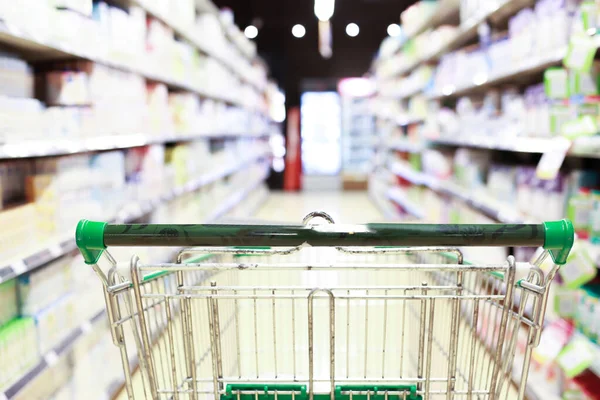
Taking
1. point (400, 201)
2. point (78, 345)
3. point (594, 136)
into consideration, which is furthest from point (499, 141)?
point (400, 201)

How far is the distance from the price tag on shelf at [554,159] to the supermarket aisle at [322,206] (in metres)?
5.44

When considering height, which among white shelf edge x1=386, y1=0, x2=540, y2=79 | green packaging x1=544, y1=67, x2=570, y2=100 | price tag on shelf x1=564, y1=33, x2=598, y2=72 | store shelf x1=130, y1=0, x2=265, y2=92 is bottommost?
green packaging x1=544, y1=67, x2=570, y2=100

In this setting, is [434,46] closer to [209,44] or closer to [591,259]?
[209,44]

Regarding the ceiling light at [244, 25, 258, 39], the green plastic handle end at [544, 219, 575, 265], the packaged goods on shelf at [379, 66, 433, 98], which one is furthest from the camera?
the ceiling light at [244, 25, 258, 39]

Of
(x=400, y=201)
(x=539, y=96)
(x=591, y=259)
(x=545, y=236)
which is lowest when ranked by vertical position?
(x=400, y=201)

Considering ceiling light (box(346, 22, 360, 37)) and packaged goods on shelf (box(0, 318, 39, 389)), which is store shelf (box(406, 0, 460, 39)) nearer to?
packaged goods on shelf (box(0, 318, 39, 389))

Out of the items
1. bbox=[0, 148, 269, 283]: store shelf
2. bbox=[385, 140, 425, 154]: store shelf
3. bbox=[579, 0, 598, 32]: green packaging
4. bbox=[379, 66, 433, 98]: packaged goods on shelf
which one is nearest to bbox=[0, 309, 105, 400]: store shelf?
bbox=[0, 148, 269, 283]: store shelf

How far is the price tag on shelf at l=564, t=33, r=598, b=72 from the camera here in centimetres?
198

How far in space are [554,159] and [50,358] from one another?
2.24m

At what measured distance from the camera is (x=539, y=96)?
272 centimetres

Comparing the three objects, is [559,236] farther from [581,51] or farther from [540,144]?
[540,144]

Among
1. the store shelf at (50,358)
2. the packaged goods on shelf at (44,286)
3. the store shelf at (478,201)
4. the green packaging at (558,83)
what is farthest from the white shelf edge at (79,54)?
the green packaging at (558,83)

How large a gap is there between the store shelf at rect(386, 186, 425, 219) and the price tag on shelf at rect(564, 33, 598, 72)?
3.42 meters

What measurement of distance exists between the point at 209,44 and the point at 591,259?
4312mm
